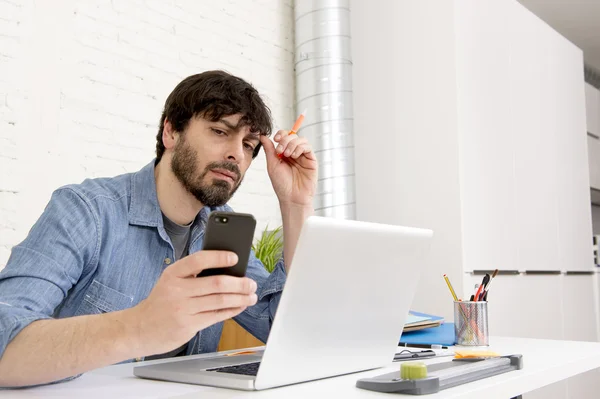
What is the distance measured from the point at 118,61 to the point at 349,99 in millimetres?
1061

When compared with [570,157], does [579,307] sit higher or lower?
lower

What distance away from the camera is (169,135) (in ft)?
5.29

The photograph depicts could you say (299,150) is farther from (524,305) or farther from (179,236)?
(524,305)

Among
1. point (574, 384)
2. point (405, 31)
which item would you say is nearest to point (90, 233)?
point (405, 31)

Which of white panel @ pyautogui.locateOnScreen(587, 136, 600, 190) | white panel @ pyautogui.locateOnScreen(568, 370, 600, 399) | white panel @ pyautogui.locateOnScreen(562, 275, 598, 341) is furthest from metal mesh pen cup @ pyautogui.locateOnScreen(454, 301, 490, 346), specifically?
white panel @ pyautogui.locateOnScreen(587, 136, 600, 190)

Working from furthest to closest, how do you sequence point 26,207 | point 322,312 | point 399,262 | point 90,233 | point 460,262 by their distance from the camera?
point 460,262, point 26,207, point 90,233, point 399,262, point 322,312

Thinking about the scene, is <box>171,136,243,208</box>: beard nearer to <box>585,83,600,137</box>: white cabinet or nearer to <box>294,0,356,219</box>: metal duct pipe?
<box>294,0,356,219</box>: metal duct pipe

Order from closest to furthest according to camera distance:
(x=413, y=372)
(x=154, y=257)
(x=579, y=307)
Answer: (x=413, y=372) < (x=154, y=257) < (x=579, y=307)

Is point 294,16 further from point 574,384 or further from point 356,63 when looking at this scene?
point 574,384

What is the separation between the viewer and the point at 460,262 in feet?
8.71

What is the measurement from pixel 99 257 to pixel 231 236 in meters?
0.64

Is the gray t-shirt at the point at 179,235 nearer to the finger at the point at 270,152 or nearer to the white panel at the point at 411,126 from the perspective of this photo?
the finger at the point at 270,152

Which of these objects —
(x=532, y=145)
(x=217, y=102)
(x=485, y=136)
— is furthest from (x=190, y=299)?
(x=532, y=145)

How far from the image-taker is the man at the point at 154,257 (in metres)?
0.78
